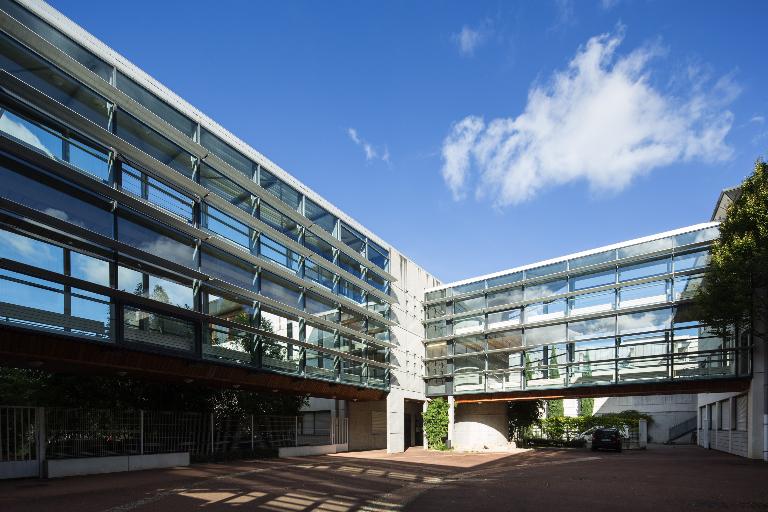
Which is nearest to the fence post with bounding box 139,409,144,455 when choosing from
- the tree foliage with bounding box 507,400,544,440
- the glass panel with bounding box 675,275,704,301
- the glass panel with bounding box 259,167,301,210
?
the glass panel with bounding box 259,167,301,210

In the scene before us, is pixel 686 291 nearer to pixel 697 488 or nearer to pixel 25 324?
pixel 697 488

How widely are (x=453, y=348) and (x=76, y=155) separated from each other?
75.0ft

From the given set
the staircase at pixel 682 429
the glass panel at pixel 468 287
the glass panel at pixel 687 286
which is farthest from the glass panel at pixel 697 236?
the staircase at pixel 682 429

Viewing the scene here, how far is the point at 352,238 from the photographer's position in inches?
1114

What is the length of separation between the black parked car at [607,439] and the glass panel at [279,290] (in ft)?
66.1

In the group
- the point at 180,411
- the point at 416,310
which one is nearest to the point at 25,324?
the point at 180,411

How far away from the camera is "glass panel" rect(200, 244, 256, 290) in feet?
60.5

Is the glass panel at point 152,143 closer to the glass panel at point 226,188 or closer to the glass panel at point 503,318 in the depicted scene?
the glass panel at point 226,188

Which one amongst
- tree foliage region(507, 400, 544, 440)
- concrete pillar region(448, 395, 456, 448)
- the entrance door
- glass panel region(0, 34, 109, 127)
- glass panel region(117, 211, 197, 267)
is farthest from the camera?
the entrance door

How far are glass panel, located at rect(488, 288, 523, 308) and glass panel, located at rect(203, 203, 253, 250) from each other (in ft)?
51.0

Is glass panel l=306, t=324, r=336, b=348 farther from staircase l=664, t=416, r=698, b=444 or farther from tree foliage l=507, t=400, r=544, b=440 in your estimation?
staircase l=664, t=416, r=698, b=444

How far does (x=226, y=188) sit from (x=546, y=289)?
55.7ft

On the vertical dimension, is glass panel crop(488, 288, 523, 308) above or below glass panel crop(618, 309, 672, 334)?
above

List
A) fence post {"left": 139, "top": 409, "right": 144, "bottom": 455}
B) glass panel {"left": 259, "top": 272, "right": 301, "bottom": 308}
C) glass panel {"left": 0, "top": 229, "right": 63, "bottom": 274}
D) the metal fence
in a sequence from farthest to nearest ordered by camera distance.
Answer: glass panel {"left": 259, "top": 272, "right": 301, "bottom": 308} < fence post {"left": 139, "top": 409, "right": 144, "bottom": 455} < the metal fence < glass panel {"left": 0, "top": 229, "right": 63, "bottom": 274}
